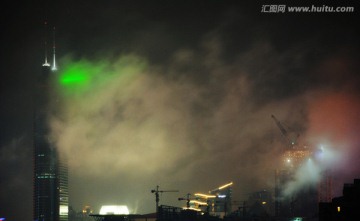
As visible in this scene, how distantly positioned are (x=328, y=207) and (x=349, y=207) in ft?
25.0

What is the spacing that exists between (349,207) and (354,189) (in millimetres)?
4221

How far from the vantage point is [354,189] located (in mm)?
128375

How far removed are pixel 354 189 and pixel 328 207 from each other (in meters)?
9.03

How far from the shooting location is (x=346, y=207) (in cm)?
12850

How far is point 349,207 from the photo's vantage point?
419ft

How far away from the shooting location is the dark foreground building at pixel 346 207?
125944 millimetres

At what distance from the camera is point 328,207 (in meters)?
134

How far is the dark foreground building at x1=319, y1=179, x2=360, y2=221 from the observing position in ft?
413
